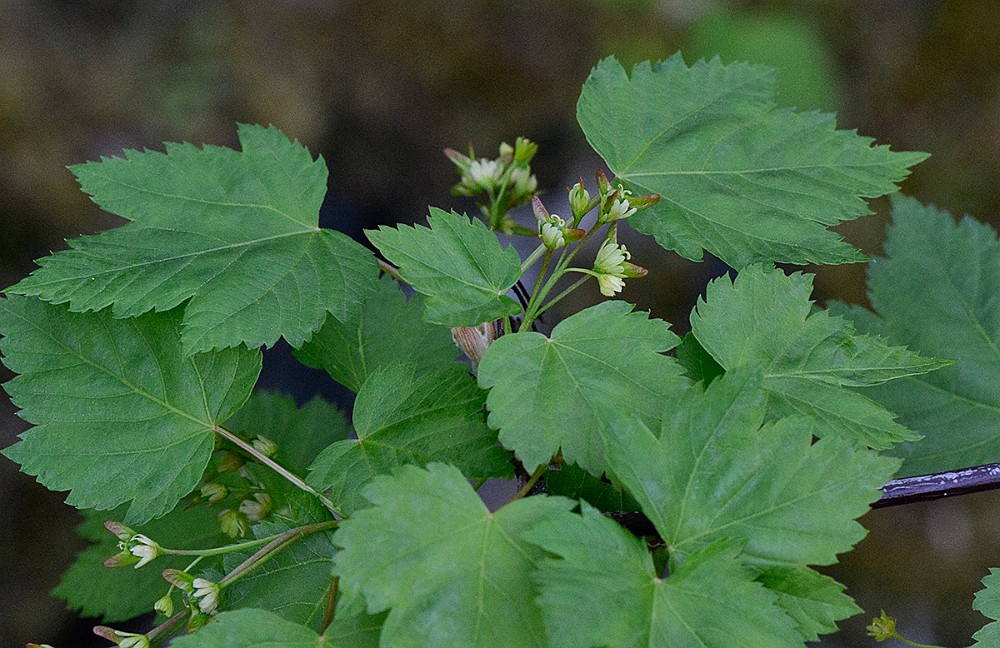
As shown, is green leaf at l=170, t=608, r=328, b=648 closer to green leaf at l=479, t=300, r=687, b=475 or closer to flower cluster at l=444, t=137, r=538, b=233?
green leaf at l=479, t=300, r=687, b=475

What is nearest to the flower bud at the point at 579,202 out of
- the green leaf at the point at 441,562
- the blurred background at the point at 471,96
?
the green leaf at the point at 441,562

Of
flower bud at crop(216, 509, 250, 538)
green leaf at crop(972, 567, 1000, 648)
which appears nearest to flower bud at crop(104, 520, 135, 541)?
flower bud at crop(216, 509, 250, 538)

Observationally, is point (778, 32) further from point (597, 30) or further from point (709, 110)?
point (709, 110)

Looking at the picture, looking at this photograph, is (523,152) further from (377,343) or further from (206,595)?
(206,595)

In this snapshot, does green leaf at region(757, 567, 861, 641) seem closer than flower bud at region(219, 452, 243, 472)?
Yes

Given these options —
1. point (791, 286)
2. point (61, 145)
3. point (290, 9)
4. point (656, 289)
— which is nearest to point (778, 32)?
point (656, 289)

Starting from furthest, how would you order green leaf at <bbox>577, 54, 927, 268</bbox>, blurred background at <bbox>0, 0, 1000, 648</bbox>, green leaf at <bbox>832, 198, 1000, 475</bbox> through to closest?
1. blurred background at <bbox>0, 0, 1000, 648</bbox>
2. green leaf at <bbox>832, 198, 1000, 475</bbox>
3. green leaf at <bbox>577, 54, 927, 268</bbox>
